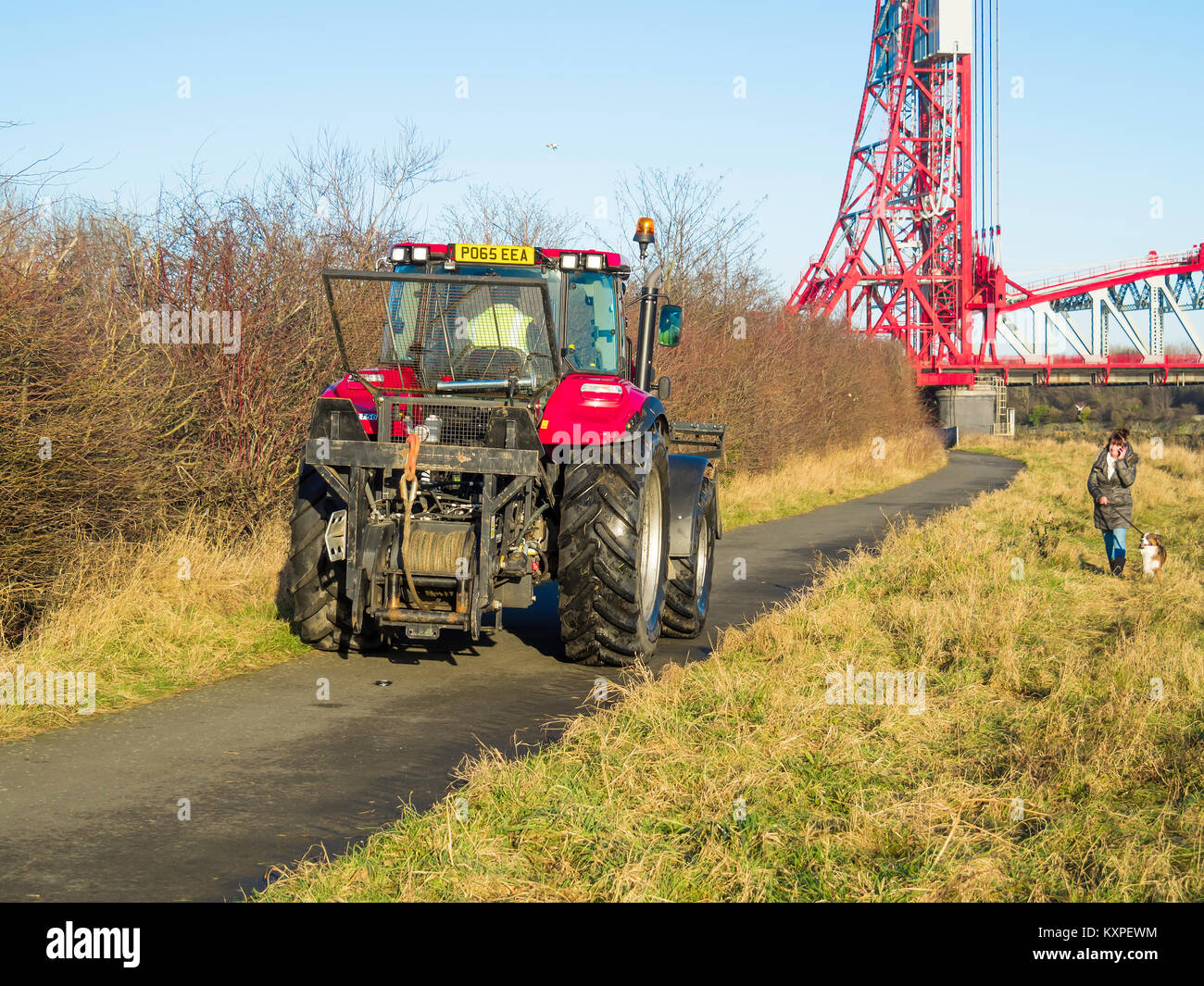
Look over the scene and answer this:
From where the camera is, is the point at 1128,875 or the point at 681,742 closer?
the point at 1128,875

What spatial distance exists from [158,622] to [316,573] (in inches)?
49.1

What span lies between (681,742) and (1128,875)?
83.5 inches

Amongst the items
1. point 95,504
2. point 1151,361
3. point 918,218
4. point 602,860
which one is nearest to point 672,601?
point 95,504

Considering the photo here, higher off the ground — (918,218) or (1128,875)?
(918,218)

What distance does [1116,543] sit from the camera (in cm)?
1291

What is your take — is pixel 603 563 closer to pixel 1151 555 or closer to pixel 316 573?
pixel 316 573

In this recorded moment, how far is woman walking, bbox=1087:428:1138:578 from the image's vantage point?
504 inches

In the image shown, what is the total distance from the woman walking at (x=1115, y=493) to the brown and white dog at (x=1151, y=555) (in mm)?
537

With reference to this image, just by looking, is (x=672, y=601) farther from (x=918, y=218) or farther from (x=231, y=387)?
(x=918, y=218)

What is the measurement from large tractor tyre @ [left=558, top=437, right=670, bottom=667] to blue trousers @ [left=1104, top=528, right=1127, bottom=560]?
7.25 meters

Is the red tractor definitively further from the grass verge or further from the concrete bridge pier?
the concrete bridge pier

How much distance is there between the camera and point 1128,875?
418 centimetres

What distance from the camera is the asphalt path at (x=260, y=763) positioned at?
4480 millimetres

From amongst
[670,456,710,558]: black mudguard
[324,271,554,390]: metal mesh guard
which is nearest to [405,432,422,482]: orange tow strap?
[324,271,554,390]: metal mesh guard
